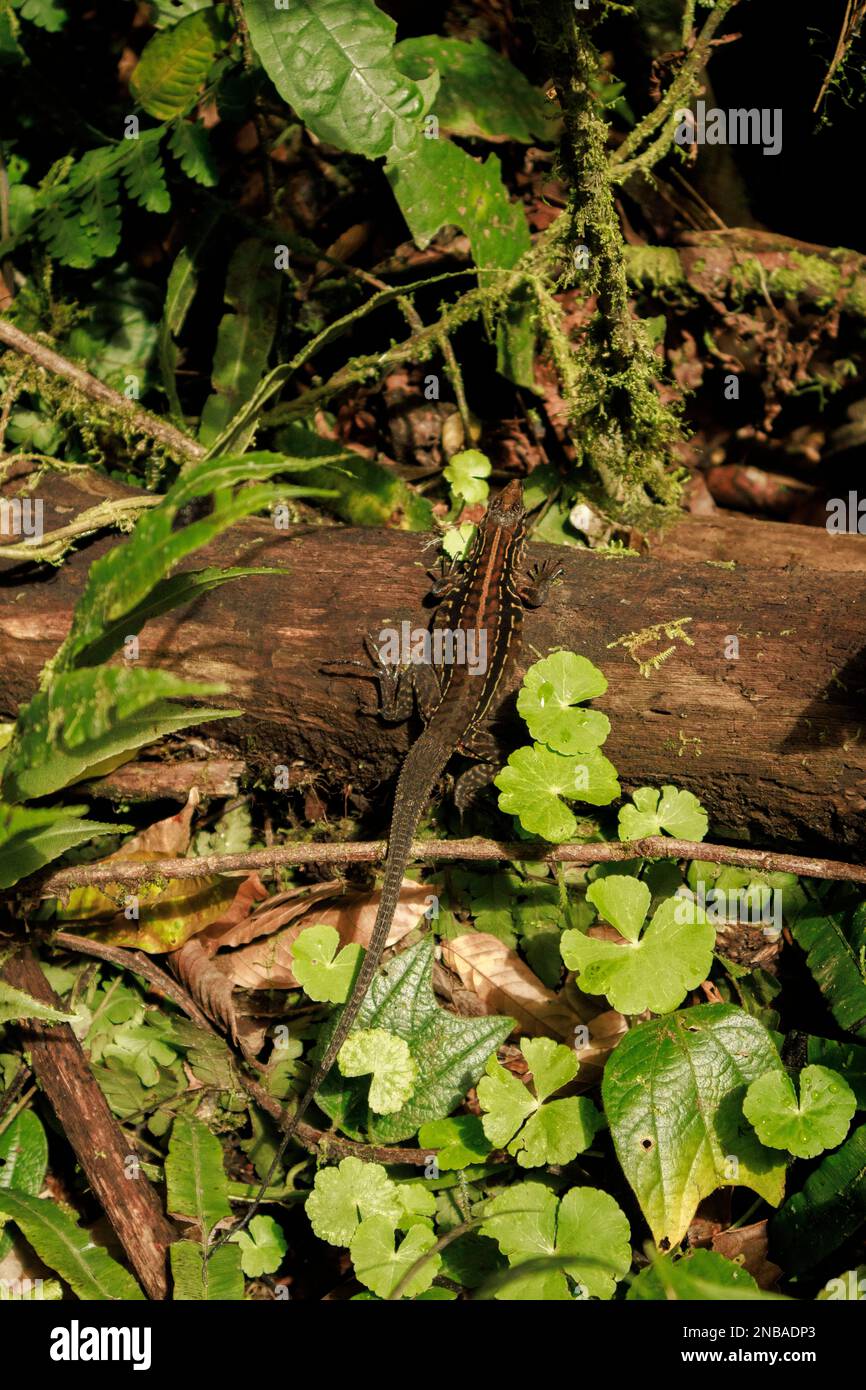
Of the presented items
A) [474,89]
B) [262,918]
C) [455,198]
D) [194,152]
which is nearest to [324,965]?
[262,918]

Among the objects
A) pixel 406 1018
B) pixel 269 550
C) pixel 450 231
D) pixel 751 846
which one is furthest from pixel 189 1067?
pixel 450 231

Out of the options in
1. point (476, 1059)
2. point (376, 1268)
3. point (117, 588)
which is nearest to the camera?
point (117, 588)

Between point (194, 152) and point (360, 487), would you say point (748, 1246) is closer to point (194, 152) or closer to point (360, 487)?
point (360, 487)

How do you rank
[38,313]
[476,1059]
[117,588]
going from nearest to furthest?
1. [117,588]
2. [476,1059]
3. [38,313]

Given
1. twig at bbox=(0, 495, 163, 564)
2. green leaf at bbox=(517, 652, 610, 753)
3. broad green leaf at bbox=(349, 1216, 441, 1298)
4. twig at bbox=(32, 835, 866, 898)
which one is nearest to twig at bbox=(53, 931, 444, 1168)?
twig at bbox=(32, 835, 866, 898)

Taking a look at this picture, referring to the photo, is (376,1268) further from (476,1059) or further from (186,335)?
(186,335)
